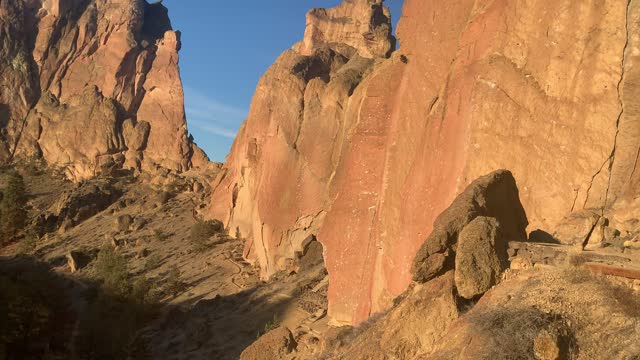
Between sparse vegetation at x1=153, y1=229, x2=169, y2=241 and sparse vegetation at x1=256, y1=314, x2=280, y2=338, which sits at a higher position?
sparse vegetation at x1=153, y1=229, x2=169, y2=241

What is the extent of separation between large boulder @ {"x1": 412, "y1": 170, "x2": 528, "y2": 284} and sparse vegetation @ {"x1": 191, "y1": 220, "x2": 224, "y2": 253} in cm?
2607

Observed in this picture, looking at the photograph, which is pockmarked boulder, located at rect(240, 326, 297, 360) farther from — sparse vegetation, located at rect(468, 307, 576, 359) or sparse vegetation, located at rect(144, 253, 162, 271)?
sparse vegetation, located at rect(144, 253, 162, 271)

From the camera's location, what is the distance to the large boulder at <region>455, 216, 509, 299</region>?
26.9ft

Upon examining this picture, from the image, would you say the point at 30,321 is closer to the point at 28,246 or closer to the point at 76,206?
the point at 28,246

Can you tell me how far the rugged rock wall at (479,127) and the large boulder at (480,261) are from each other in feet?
7.69

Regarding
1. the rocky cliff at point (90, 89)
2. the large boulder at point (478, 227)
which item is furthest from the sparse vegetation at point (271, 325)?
the rocky cliff at point (90, 89)

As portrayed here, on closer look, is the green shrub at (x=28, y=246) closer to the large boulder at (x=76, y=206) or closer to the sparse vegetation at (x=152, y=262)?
the large boulder at (x=76, y=206)

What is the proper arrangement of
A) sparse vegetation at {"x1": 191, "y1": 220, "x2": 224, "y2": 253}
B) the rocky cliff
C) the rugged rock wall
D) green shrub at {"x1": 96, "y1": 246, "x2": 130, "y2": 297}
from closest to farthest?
the rugged rock wall → green shrub at {"x1": 96, "y1": 246, "x2": 130, "y2": 297} → sparse vegetation at {"x1": 191, "y1": 220, "x2": 224, "y2": 253} → the rocky cliff

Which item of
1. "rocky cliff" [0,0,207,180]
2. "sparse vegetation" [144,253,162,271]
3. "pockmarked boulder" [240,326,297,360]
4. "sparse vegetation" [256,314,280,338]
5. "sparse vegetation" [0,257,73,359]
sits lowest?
"sparse vegetation" [256,314,280,338]

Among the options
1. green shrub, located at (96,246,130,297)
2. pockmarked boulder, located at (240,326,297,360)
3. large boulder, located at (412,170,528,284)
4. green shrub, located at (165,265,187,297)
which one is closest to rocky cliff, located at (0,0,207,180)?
green shrub, located at (96,246,130,297)

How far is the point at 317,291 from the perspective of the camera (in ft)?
73.0

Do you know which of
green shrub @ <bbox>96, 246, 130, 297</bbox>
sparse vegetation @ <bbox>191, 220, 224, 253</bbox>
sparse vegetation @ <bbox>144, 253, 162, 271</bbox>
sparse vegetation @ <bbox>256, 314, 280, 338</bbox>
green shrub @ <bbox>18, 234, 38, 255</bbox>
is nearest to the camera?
sparse vegetation @ <bbox>256, 314, 280, 338</bbox>

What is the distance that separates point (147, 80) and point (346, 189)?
188 feet

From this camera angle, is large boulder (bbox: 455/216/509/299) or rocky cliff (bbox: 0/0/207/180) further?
rocky cliff (bbox: 0/0/207/180)
